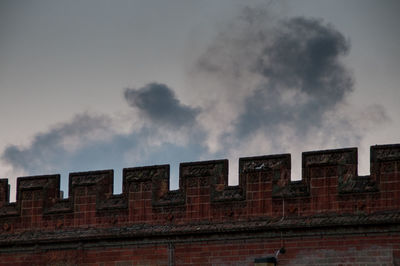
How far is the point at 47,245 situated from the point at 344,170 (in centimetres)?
734

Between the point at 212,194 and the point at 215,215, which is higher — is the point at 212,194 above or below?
above

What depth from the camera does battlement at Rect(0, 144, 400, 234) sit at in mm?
22688

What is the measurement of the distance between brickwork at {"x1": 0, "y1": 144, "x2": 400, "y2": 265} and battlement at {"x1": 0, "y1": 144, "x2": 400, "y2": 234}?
2cm

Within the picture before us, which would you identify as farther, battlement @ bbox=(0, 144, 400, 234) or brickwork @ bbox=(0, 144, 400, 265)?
battlement @ bbox=(0, 144, 400, 234)

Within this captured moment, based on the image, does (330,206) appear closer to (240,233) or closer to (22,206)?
(240,233)

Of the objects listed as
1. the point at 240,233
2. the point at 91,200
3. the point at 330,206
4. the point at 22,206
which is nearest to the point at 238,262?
the point at 240,233

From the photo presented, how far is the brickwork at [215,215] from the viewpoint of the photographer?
22.5m

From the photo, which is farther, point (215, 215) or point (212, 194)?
point (212, 194)

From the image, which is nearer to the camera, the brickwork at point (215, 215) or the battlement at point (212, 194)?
the brickwork at point (215, 215)

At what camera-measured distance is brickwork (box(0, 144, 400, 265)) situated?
22547 mm

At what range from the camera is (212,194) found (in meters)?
24.3

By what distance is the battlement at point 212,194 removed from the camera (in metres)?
22.7

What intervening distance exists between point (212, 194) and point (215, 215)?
1.54 feet

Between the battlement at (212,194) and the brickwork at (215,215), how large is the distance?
0.02 meters
